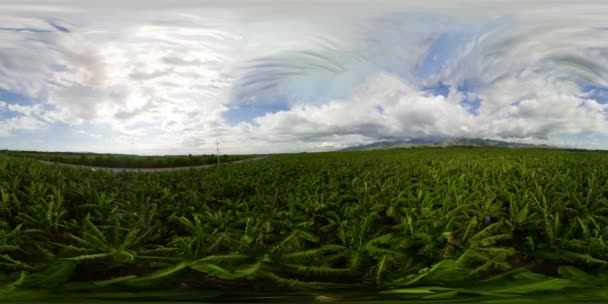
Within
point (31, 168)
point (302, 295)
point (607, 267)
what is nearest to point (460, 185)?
point (607, 267)

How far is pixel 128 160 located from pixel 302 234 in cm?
58

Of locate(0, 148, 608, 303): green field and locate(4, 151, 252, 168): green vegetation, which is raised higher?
locate(4, 151, 252, 168): green vegetation

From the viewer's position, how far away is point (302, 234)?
94 cm

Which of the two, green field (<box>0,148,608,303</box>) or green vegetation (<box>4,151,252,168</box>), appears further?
green vegetation (<box>4,151,252,168</box>)

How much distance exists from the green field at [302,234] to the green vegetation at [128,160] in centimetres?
3

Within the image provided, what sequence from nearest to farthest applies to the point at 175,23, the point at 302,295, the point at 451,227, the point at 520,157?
the point at 302,295, the point at 451,227, the point at 175,23, the point at 520,157

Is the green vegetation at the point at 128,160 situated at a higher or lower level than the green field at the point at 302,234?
higher

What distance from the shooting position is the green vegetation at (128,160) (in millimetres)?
1124

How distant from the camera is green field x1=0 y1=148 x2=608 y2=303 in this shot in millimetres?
820

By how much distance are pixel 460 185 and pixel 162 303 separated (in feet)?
2.90

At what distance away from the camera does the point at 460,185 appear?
3.77ft

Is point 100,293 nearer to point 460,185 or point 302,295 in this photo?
point 302,295

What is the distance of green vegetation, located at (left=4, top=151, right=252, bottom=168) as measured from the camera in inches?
44.3

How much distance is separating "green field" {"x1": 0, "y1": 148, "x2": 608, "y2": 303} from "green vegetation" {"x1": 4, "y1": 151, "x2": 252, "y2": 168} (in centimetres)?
3
